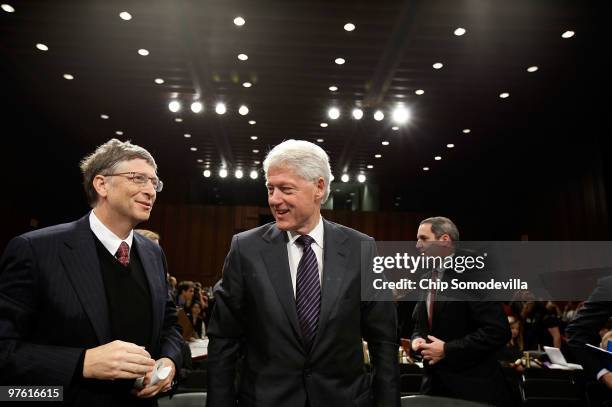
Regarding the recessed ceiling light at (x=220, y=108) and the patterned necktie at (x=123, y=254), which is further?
the recessed ceiling light at (x=220, y=108)

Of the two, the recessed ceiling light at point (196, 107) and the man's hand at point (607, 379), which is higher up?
the recessed ceiling light at point (196, 107)

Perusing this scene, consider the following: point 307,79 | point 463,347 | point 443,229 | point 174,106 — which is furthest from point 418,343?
point 174,106

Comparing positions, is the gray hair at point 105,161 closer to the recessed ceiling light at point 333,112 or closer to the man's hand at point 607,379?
the man's hand at point 607,379

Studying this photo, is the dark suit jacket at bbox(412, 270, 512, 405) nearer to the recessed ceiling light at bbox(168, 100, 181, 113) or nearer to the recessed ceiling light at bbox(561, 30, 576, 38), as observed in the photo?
the recessed ceiling light at bbox(561, 30, 576, 38)

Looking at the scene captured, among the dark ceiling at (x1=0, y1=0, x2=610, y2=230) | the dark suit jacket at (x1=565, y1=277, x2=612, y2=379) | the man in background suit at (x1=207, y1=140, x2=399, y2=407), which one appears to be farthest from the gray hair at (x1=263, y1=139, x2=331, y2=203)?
the dark ceiling at (x1=0, y1=0, x2=610, y2=230)

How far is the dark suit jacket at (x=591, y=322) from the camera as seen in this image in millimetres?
2143

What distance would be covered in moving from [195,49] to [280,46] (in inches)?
50.0

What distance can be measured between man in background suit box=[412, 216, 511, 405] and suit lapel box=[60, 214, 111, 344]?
1672 mm

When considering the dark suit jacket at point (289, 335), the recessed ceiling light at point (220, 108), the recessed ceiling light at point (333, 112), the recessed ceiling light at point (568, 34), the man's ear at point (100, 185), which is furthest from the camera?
the recessed ceiling light at point (333, 112)

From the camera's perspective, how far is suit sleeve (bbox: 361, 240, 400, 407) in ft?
5.17

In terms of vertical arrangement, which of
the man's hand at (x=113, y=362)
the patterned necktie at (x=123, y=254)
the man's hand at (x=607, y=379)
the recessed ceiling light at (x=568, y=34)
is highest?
the recessed ceiling light at (x=568, y=34)

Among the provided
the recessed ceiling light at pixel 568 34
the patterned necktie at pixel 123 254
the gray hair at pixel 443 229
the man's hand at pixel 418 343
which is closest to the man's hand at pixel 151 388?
the patterned necktie at pixel 123 254

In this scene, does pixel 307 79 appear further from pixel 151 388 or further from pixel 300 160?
pixel 151 388

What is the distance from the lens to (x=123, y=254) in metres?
1.67
